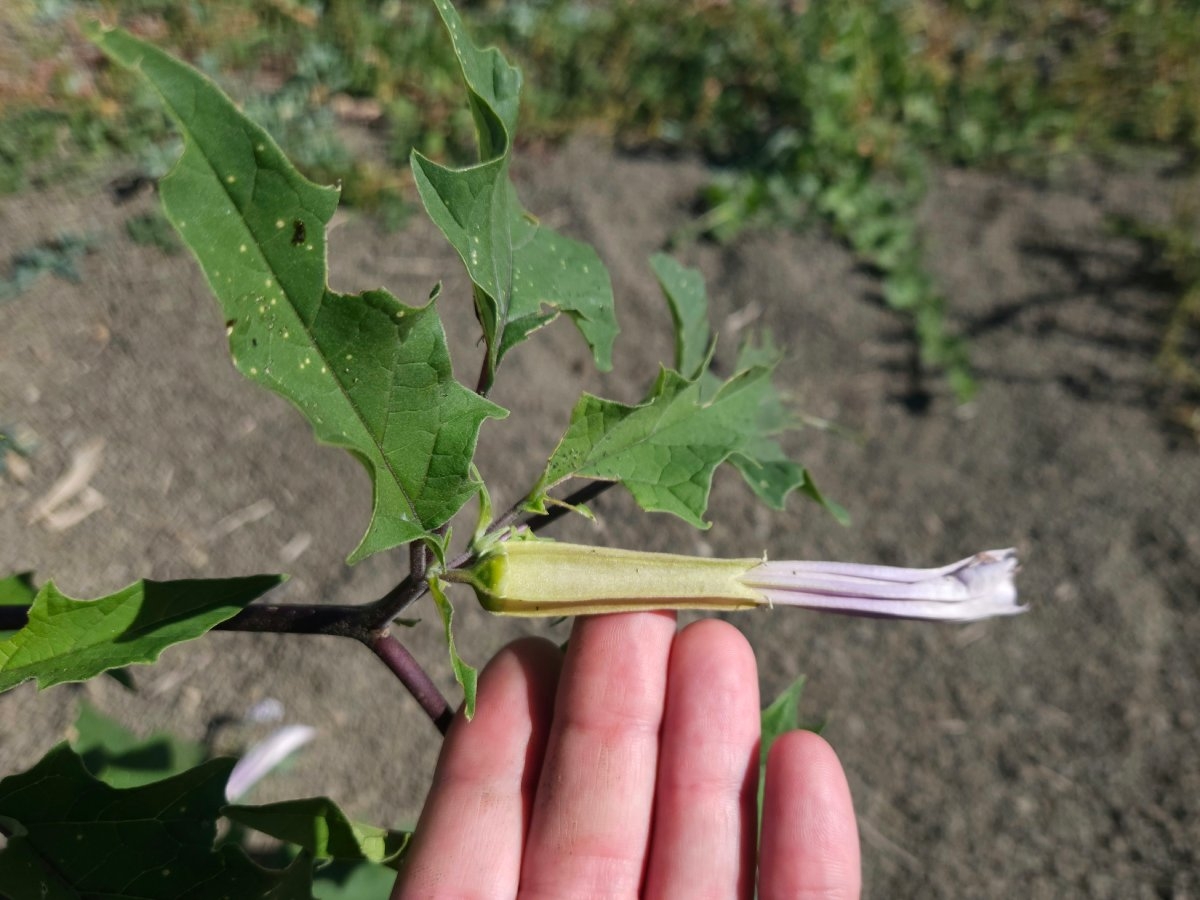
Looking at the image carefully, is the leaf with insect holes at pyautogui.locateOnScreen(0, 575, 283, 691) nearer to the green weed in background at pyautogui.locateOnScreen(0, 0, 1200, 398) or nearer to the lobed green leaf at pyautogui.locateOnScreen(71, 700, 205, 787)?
the lobed green leaf at pyautogui.locateOnScreen(71, 700, 205, 787)

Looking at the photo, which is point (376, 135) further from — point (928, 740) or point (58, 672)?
point (58, 672)

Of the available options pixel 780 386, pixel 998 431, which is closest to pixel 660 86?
pixel 780 386

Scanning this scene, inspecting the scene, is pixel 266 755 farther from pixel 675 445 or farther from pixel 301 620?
pixel 675 445

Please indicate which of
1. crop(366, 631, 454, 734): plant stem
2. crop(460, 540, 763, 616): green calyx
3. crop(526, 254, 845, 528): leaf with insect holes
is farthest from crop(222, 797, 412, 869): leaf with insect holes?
crop(526, 254, 845, 528): leaf with insect holes

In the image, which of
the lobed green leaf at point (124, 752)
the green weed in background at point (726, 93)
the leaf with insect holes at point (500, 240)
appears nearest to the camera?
the leaf with insect holes at point (500, 240)

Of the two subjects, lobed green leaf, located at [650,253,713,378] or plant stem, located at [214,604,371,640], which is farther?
lobed green leaf, located at [650,253,713,378]

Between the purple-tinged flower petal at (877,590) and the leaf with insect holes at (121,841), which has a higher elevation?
the leaf with insect holes at (121,841)

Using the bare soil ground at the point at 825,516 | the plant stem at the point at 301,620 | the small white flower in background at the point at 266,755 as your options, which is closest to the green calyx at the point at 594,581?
the plant stem at the point at 301,620

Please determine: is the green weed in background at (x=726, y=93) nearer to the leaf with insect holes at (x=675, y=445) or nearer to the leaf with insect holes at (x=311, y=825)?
the leaf with insect holes at (x=675, y=445)
